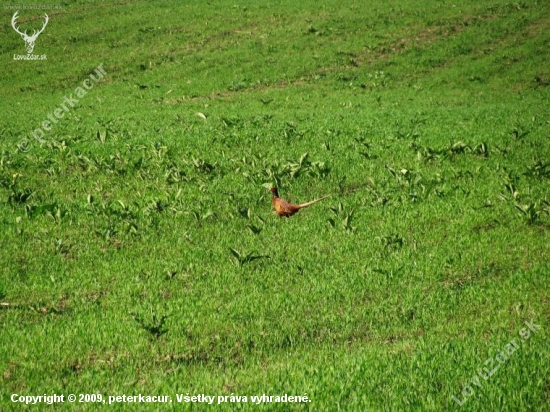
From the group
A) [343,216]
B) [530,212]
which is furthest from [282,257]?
[530,212]

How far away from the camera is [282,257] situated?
10.4m

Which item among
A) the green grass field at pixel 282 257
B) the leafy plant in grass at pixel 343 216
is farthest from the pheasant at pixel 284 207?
the leafy plant in grass at pixel 343 216

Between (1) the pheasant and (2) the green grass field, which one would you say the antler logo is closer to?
(2) the green grass field

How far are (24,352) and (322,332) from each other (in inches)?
143

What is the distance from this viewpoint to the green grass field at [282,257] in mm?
6711

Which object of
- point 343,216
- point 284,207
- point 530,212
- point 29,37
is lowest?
point 343,216

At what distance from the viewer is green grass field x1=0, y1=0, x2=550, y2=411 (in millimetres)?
6711

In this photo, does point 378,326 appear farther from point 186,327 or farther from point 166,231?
point 166,231

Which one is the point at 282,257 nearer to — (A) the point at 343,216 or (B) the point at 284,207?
(B) the point at 284,207

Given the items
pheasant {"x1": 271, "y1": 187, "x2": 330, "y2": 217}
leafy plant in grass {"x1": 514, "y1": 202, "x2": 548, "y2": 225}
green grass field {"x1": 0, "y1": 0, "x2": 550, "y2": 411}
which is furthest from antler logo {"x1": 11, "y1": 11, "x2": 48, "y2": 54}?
leafy plant in grass {"x1": 514, "y1": 202, "x2": 548, "y2": 225}

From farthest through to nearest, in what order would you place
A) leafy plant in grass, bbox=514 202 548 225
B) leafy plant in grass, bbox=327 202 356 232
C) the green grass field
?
leafy plant in grass, bbox=327 202 356 232 → leafy plant in grass, bbox=514 202 548 225 → the green grass field

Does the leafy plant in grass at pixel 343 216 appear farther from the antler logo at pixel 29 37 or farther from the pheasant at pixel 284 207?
the antler logo at pixel 29 37

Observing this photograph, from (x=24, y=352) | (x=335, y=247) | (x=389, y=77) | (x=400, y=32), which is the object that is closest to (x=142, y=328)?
(x=24, y=352)

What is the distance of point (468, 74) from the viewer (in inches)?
1330
